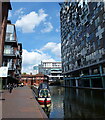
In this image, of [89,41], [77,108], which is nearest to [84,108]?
[77,108]

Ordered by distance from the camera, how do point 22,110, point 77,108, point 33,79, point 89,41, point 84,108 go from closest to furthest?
1. point 22,110
2. point 84,108
3. point 77,108
4. point 89,41
5. point 33,79

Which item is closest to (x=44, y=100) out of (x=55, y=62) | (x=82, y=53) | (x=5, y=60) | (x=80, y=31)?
(x=5, y=60)

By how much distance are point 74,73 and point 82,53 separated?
17.0 m

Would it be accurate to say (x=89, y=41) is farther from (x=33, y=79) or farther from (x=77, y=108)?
(x=33, y=79)

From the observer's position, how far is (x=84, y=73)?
173 feet

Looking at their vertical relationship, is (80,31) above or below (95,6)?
below

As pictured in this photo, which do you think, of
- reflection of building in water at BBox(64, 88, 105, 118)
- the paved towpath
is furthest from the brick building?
the paved towpath

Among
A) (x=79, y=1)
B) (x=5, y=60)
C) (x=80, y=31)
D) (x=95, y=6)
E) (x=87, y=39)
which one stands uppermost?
(x=79, y=1)

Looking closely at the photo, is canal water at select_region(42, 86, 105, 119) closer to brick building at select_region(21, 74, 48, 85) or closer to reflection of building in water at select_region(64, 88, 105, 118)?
reflection of building in water at select_region(64, 88, 105, 118)

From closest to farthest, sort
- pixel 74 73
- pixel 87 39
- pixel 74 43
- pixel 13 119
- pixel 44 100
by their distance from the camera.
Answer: pixel 13 119 < pixel 44 100 < pixel 87 39 < pixel 74 43 < pixel 74 73

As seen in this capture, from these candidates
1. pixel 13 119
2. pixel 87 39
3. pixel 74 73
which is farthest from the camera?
pixel 74 73

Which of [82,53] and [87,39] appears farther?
Result: [82,53]

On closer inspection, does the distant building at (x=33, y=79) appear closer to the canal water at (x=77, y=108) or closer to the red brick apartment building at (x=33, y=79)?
the red brick apartment building at (x=33, y=79)

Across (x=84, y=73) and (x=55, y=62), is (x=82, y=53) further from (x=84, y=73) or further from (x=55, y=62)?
(x=55, y=62)
